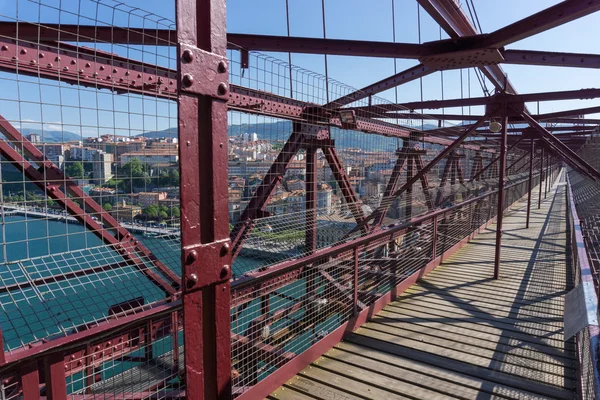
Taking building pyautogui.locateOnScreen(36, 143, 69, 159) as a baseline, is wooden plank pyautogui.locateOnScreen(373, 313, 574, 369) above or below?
below

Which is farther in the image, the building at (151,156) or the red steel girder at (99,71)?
the building at (151,156)

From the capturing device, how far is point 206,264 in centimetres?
164

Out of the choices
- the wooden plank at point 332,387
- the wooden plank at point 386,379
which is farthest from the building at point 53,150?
the wooden plank at point 386,379

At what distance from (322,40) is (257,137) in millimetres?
1861

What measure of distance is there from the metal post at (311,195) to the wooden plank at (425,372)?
2.07m

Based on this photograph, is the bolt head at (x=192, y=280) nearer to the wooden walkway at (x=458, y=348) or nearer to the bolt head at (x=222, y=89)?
the bolt head at (x=222, y=89)

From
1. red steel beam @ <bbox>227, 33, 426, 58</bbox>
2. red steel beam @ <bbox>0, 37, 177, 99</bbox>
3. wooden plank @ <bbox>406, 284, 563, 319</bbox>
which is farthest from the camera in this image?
red steel beam @ <bbox>227, 33, 426, 58</bbox>

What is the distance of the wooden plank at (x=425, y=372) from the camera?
3.26 m

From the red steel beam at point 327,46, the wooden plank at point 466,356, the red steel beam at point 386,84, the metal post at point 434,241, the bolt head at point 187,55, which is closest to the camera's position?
the bolt head at point 187,55

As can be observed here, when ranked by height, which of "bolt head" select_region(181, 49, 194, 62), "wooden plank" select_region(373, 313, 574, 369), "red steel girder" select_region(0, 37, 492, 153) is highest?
"red steel girder" select_region(0, 37, 492, 153)

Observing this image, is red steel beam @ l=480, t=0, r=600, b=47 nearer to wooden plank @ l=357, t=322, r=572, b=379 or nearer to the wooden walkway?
the wooden walkway

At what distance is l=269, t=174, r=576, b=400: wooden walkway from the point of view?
332cm

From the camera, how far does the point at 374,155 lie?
27.5 feet

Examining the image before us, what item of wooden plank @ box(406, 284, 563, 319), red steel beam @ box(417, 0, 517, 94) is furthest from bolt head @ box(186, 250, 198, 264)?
wooden plank @ box(406, 284, 563, 319)
